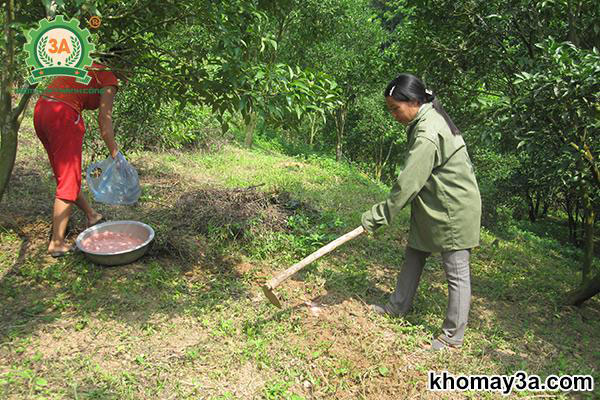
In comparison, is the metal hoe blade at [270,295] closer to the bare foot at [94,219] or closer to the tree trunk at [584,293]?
the bare foot at [94,219]

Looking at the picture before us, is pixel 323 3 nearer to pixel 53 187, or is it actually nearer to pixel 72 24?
pixel 53 187

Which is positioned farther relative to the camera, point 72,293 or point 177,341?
point 72,293

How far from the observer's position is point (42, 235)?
12.5 ft

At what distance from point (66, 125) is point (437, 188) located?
279 centimetres

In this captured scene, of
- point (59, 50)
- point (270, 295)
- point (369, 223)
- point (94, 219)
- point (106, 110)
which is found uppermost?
point (59, 50)

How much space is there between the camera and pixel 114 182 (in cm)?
385

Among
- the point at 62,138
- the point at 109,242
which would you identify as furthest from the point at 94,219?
the point at 62,138

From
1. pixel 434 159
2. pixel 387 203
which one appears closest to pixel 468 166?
pixel 434 159

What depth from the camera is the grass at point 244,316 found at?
2580 millimetres

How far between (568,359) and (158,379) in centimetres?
279

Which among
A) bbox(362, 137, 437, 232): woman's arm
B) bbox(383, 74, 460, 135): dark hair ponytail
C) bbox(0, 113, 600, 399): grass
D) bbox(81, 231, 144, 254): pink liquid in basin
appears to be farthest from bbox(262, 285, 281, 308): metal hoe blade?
bbox(383, 74, 460, 135): dark hair ponytail

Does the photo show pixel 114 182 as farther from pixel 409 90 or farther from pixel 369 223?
pixel 409 90

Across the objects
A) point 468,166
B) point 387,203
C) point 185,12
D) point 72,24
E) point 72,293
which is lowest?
point 72,293

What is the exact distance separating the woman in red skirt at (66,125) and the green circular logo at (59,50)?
6.3 inches
